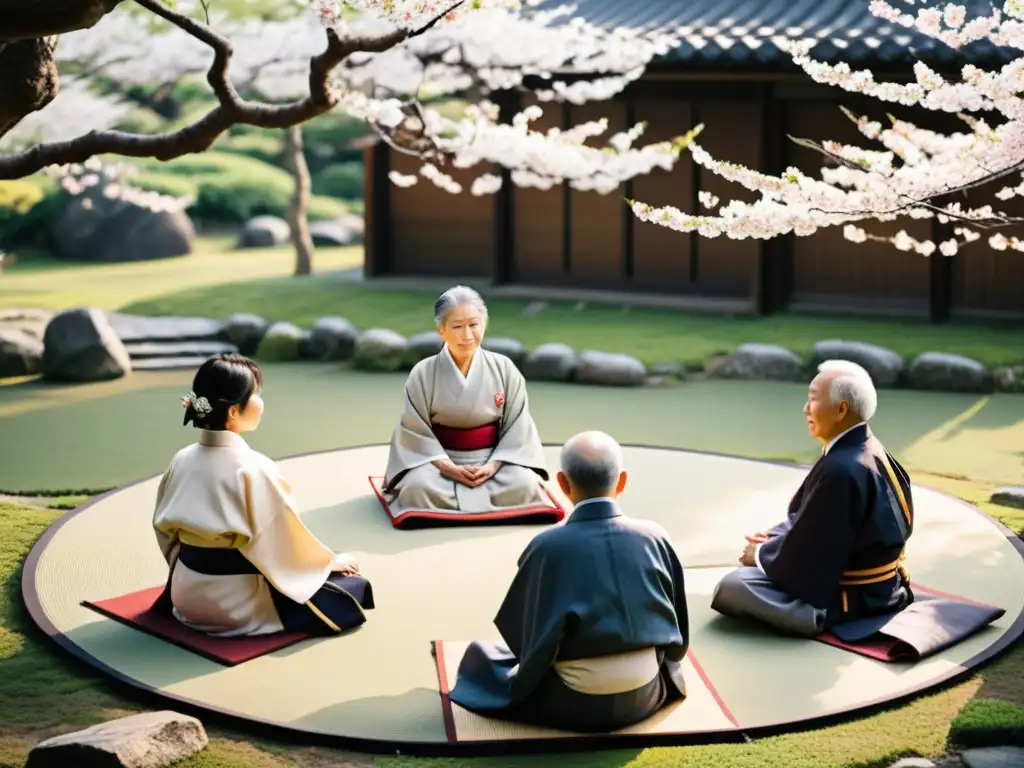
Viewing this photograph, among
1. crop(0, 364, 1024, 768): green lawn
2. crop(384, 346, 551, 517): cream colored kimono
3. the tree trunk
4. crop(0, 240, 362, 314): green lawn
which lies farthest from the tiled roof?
crop(384, 346, 551, 517): cream colored kimono

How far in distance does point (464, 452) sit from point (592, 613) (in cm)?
329

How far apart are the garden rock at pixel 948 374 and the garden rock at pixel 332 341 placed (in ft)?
16.6

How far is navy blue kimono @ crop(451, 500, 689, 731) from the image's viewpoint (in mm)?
4891

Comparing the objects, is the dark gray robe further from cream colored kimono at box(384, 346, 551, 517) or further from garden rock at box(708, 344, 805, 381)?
garden rock at box(708, 344, 805, 381)

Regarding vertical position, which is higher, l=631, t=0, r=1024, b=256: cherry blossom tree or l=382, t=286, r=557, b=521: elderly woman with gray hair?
l=631, t=0, r=1024, b=256: cherry blossom tree

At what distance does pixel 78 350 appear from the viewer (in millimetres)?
12531

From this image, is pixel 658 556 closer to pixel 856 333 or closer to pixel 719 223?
pixel 719 223

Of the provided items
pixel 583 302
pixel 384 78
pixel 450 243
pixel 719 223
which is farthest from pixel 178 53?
pixel 719 223

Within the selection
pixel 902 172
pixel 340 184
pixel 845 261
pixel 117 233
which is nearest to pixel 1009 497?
pixel 902 172

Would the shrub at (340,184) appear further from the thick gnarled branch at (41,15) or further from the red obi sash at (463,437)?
the thick gnarled branch at (41,15)

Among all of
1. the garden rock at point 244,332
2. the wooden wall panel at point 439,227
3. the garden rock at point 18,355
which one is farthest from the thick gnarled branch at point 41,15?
the wooden wall panel at point 439,227

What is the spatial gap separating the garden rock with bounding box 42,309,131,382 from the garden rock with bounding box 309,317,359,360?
180 centimetres

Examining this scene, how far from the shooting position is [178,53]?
632 inches

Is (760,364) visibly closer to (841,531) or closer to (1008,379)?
(1008,379)
